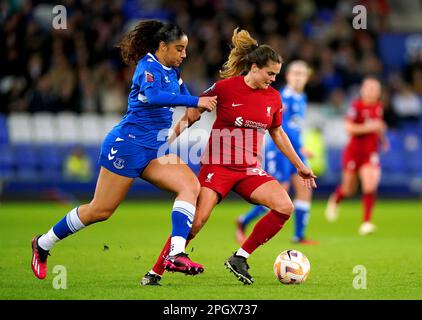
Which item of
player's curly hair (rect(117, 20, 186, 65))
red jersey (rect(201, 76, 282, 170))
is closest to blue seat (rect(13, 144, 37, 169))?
red jersey (rect(201, 76, 282, 170))

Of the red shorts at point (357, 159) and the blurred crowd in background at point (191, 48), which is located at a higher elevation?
the blurred crowd in background at point (191, 48)

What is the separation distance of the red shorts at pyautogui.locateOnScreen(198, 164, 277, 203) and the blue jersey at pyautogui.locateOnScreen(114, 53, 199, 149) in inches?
22.0

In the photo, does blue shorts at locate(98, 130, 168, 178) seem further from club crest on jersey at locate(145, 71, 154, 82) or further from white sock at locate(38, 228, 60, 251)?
white sock at locate(38, 228, 60, 251)

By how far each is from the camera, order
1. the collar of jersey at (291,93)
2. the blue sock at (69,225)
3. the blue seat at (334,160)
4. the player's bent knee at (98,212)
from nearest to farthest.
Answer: the player's bent knee at (98,212)
the blue sock at (69,225)
the collar of jersey at (291,93)
the blue seat at (334,160)

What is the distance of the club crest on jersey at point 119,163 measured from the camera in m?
7.33

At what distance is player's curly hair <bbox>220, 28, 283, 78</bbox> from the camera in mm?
7680

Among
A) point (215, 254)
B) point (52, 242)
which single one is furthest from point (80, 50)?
point (52, 242)

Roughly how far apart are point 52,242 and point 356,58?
52.6ft

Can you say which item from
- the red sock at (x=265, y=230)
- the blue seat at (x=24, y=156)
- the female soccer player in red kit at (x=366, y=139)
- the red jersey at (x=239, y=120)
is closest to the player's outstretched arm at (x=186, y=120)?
the red jersey at (x=239, y=120)

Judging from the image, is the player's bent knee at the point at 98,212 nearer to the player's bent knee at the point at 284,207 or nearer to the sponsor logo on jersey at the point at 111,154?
the sponsor logo on jersey at the point at 111,154

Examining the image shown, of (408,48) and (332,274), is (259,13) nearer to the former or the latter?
(408,48)

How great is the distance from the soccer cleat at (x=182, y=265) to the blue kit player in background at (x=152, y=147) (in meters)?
0.14

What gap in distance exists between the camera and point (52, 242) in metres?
7.75
